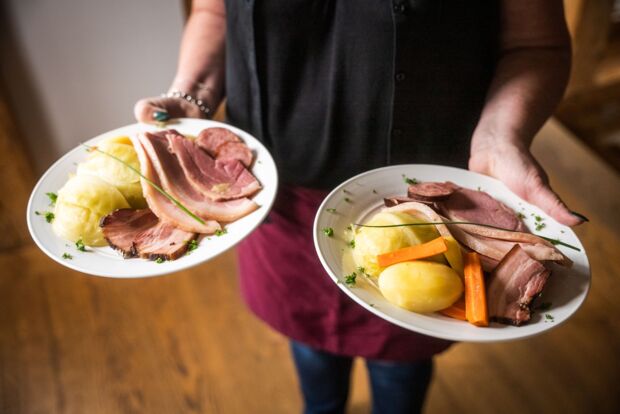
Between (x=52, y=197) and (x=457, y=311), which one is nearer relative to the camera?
(x=457, y=311)

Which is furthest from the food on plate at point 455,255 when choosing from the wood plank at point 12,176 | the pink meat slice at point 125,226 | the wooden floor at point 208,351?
the wood plank at point 12,176

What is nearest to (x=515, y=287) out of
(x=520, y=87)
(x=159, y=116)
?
(x=520, y=87)

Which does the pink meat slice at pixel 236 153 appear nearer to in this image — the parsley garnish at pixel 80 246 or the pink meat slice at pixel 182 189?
the pink meat slice at pixel 182 189

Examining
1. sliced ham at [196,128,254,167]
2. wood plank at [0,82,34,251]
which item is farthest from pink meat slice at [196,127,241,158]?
wood plank at [0,82,34,251]

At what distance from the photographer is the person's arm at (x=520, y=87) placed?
2.92ft

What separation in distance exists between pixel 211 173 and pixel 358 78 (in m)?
0.33

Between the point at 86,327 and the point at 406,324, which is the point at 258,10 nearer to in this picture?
the point at 406,324

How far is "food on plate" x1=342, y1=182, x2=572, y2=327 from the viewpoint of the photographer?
743 mm

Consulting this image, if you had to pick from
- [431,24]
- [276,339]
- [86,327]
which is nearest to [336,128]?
[431,24]

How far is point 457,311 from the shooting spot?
0.76 metres

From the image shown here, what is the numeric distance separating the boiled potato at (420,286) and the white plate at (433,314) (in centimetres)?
2

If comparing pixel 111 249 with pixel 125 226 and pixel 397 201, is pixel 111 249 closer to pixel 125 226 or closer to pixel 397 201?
pixel 125 226

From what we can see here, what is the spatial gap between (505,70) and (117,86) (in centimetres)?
157

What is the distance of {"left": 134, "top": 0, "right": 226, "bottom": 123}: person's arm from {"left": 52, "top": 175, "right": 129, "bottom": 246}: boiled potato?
11.5 inches
